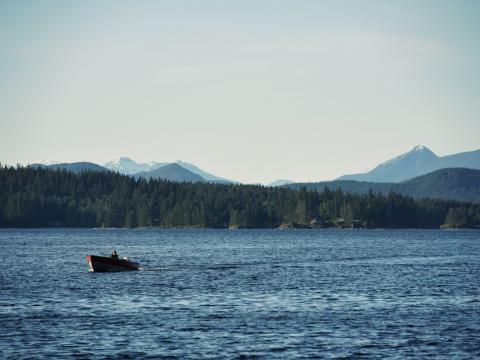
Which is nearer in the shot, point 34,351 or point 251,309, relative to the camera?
point 34,351

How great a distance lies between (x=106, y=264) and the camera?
104 meters

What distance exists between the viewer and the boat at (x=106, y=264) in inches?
4075

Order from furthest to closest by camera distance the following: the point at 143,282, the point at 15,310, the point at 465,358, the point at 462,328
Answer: the point at 143,282, the point at 15,310, the point at 462,328, the point at 465,358

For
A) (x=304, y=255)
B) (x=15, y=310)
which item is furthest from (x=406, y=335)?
(x=304, y=255)

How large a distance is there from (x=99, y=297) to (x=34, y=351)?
2507 centimetres

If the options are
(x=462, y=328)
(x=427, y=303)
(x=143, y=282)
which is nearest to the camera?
(x=462, y=328)

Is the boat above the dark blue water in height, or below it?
above

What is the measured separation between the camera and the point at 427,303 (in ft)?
238

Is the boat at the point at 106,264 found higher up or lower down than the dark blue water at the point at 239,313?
higher up

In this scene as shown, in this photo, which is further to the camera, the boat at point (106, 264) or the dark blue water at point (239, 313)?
the boat at point (106, 264)

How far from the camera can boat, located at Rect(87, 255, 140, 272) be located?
104 m

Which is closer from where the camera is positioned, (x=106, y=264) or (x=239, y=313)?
(x=239, y=313)

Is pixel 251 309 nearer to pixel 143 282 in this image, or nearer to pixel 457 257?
pixel 143 282

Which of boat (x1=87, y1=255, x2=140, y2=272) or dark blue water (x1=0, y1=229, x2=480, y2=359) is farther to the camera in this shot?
boat (x1=87, y1=255, x2=140, y2=272)
